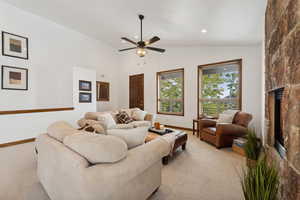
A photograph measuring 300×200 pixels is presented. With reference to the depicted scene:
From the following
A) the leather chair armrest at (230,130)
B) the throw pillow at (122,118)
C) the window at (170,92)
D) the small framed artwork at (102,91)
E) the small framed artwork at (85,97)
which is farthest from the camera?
the small framed artwork at (102,91)

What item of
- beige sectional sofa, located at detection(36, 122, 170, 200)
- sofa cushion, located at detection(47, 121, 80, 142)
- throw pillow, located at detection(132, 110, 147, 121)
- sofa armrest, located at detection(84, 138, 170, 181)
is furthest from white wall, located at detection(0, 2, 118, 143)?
sofa armrest, located at detection(84, 138, 170, 181)

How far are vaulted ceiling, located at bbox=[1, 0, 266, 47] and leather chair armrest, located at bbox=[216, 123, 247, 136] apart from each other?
215cm

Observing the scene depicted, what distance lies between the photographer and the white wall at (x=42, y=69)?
3451 mm

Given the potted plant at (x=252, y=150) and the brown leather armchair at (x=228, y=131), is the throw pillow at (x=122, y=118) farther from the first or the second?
the potted plant at (x=252, y=150)

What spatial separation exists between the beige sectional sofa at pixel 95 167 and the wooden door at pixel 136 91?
480cm

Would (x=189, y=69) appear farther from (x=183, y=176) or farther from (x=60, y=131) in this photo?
(x=60, y=131)

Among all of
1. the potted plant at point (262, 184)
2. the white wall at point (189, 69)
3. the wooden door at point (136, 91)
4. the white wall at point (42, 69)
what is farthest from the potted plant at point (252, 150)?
the white wall at point (42, 69)

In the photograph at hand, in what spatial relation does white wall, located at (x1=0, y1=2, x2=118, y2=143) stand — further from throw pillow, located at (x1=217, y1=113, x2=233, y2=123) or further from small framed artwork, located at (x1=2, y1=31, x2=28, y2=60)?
throw pillow, located at (x1=217, y1=113, x2=233, y2=123)

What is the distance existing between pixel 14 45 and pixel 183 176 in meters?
4.93

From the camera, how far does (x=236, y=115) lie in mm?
3561

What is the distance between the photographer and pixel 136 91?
21.0 feet

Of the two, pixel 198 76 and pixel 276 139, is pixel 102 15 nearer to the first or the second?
pixel 198 76

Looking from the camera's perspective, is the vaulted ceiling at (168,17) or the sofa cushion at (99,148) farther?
the vaulted ceiling at (168,17)

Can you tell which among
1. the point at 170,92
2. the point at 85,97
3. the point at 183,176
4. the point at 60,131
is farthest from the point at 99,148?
the point at 170,92
